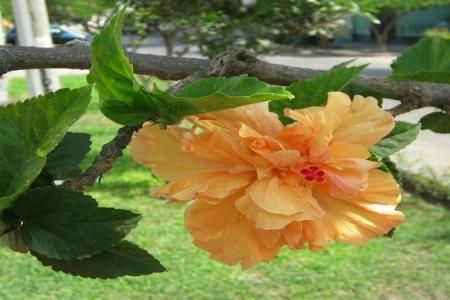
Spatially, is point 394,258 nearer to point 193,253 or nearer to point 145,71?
point 193,253

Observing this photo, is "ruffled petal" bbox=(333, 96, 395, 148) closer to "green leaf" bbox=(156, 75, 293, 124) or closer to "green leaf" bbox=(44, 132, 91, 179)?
"green leaf" bbox=(156, 75, 293, 124)

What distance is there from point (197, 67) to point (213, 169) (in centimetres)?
23

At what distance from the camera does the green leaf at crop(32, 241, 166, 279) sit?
0.49m

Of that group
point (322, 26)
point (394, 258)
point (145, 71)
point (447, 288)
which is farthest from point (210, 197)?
point (322, 26)

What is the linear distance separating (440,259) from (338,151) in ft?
12.7

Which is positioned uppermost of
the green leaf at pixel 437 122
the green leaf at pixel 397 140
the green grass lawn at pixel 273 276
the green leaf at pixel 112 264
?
the green leaf at pixel 397 140

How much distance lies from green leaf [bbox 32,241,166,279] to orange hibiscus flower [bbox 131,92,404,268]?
48 mm

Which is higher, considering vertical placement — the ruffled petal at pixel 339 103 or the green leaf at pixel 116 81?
the green leaf at pixel 116 81

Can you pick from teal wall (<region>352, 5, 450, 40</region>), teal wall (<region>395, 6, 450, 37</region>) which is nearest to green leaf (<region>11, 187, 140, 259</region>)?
teal wall (<region>352, 5, 450, 40</region>)

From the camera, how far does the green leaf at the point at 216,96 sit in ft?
1.43

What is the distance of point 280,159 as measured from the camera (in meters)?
0.45

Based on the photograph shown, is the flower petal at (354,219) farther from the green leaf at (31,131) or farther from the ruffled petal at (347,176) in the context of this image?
the green leaf at (31,131)

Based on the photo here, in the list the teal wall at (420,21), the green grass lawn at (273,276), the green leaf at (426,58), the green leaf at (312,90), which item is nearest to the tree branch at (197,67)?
the green leaf at (426,58)

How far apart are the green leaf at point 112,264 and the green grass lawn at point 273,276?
120 inches
